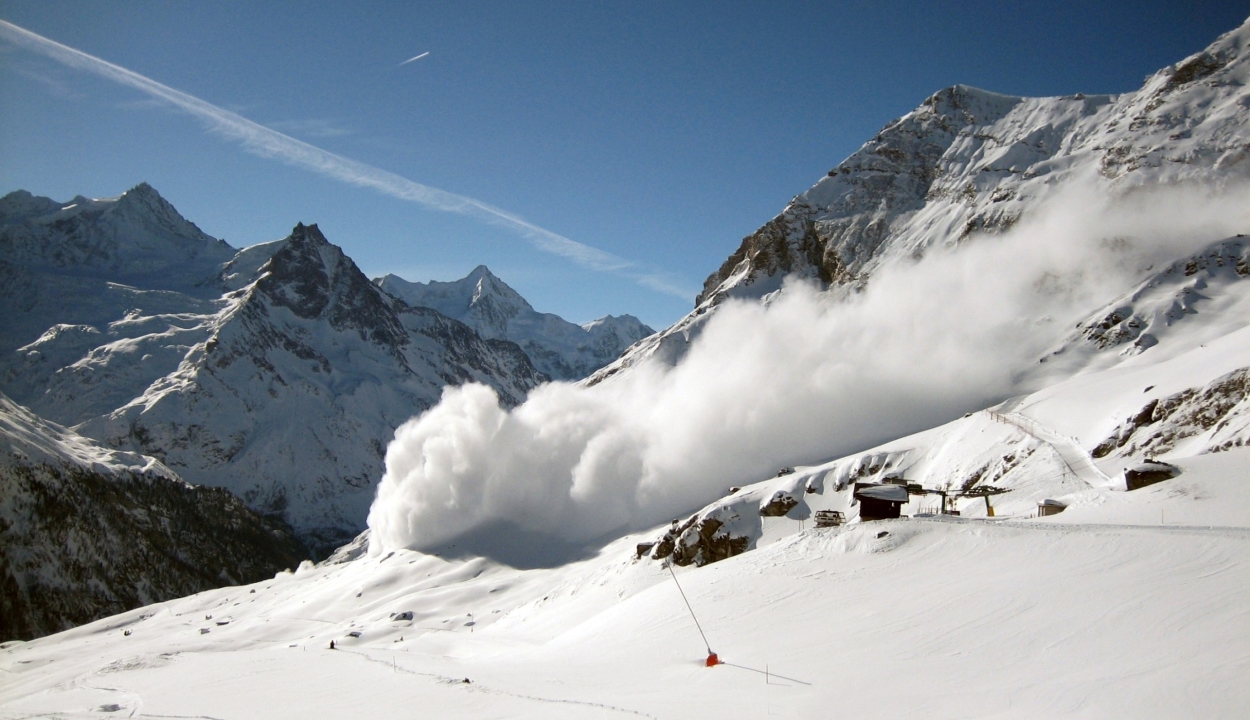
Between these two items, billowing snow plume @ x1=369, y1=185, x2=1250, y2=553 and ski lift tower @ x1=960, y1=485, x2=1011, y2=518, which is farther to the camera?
billowing snow plume @ x1=369, y1=185, x2=1250, y2=553

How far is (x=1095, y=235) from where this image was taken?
11912cm

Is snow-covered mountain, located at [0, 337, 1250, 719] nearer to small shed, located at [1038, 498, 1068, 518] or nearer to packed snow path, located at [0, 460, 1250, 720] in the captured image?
packed snow path, located at [0, 460, 1250, 720]

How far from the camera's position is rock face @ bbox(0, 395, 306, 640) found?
133375 millimetres

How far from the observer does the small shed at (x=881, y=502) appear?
47.2 meters

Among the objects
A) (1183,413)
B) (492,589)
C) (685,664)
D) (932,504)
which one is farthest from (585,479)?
(685,664)

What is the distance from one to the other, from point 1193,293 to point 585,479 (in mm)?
84770

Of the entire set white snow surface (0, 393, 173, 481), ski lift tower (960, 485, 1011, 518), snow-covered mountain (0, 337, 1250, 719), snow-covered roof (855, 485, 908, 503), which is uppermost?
white snow surface (0, 393, 173, 481)

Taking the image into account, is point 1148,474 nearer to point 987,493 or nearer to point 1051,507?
point 1051,507

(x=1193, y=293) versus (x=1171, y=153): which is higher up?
(x=1171, y=153)

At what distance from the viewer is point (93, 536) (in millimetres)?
148500

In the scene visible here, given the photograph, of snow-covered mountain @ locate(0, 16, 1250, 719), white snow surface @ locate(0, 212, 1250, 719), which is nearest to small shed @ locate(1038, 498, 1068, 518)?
snow-covered mountain @ locate(0, 16, 1250, 719)

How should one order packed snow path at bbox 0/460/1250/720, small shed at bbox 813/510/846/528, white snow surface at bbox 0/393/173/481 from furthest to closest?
1. white snow surface at bbox 0/393/173/481
2. small shed at bbox 813/510/846/528
3. packed snow path at bbox 0/460/1250/720

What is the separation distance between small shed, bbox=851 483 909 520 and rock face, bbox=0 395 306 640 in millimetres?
137217

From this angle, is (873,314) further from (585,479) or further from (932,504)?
(932,504)
